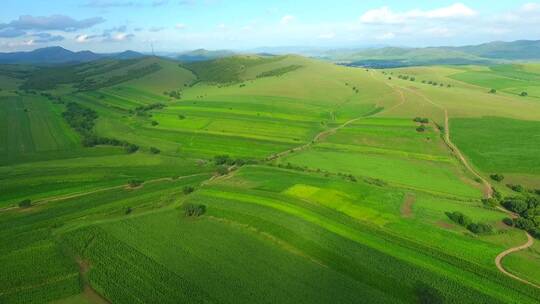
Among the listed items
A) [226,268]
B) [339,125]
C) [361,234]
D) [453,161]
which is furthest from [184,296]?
[339,125]

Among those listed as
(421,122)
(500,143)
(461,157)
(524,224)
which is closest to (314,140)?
(421,122)

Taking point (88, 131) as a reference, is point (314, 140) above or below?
below

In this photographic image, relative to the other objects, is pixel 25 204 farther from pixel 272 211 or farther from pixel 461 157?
pixel 461 157

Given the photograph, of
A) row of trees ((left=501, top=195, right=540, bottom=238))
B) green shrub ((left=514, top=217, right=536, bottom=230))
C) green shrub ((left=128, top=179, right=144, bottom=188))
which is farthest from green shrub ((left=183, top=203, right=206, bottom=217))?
green shrub ((left=514, top=217, right=536, bottom=230))

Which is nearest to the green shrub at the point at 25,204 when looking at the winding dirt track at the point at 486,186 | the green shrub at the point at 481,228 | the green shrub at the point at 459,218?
the green shrub at the point at 459,218

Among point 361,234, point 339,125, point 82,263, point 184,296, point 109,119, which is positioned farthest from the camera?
point 109,119

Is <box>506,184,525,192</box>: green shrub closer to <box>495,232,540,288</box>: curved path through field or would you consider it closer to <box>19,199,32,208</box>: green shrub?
<box>495,232,540,288</box>: curved path through field

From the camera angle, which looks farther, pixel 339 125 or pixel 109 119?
pixel 109 119

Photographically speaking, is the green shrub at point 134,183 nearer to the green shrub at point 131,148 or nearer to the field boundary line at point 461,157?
the green shrub at point 131,148

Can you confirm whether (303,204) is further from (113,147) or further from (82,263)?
(113,147)
